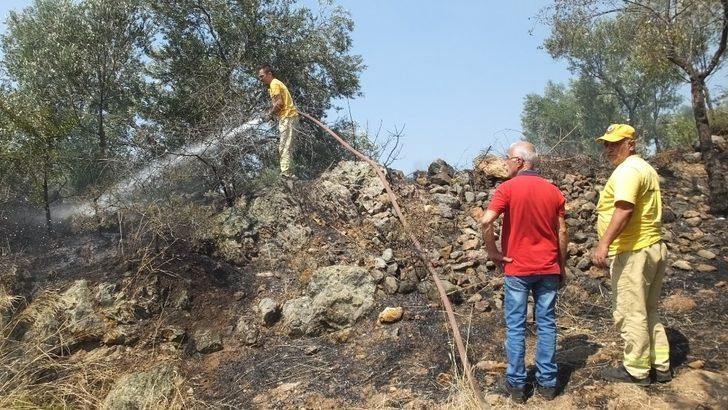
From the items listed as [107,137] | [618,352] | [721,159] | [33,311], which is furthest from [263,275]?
[721,159]

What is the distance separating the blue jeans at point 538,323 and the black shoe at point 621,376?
0.40 metres

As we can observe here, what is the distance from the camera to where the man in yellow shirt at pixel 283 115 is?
22.4 feet

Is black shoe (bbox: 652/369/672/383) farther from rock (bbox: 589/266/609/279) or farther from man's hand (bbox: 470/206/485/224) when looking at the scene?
man's hand (bbox: 470/206/485/224)

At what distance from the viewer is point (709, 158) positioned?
718cm

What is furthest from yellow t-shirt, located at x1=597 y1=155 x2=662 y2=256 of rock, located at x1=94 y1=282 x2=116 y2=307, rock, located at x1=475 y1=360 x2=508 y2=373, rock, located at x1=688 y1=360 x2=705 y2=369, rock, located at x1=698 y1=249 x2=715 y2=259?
rock, located at x1=94 y1=282 x2=116 y2=307

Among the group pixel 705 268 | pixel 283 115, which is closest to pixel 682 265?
pixel 705 268

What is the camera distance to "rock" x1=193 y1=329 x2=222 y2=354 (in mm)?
5195

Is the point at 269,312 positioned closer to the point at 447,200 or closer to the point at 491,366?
the point at 491,366

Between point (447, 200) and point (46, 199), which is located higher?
point (46, 199)

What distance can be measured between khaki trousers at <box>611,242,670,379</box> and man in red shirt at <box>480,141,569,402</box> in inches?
15.9

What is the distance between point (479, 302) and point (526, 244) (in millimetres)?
1880

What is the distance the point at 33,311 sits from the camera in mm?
5480

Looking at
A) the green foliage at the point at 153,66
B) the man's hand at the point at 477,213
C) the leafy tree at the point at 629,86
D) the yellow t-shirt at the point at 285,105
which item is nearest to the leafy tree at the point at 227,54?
the green foliage at the point at 153,66

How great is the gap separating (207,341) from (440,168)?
13.7 feet
